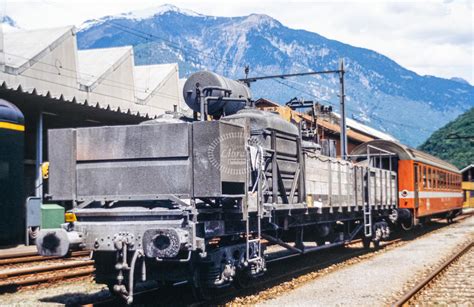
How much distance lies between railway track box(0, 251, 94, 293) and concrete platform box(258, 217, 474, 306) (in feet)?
12.3

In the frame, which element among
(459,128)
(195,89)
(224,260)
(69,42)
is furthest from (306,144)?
(459,128)

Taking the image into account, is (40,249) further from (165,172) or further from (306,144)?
(306,144)

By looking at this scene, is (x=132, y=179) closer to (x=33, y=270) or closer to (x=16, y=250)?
(x=33, y=270)

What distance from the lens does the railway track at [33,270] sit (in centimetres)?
1159

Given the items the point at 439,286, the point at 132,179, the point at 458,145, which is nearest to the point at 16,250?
the point at 132,179

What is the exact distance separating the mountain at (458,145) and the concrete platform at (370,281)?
240 ft

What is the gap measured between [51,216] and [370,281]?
6196 mm

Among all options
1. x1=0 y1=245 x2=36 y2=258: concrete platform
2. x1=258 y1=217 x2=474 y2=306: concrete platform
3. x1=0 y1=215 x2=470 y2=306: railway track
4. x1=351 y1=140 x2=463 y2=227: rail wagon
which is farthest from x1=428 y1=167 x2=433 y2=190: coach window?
x1=0 y1=245 x2=36 y2=258: concrete platform

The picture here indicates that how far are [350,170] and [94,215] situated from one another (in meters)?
8.04

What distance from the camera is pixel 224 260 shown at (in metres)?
8.96

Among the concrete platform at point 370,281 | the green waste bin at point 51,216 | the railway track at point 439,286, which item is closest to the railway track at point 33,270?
the green waste bin at point 51,216

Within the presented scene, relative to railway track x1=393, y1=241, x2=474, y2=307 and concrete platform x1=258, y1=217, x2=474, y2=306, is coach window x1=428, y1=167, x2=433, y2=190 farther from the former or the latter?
railway track x1=393, y1=241, x2=474, y2=307

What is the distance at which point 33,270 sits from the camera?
12.7 metres

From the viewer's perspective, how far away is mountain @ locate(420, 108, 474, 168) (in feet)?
285
